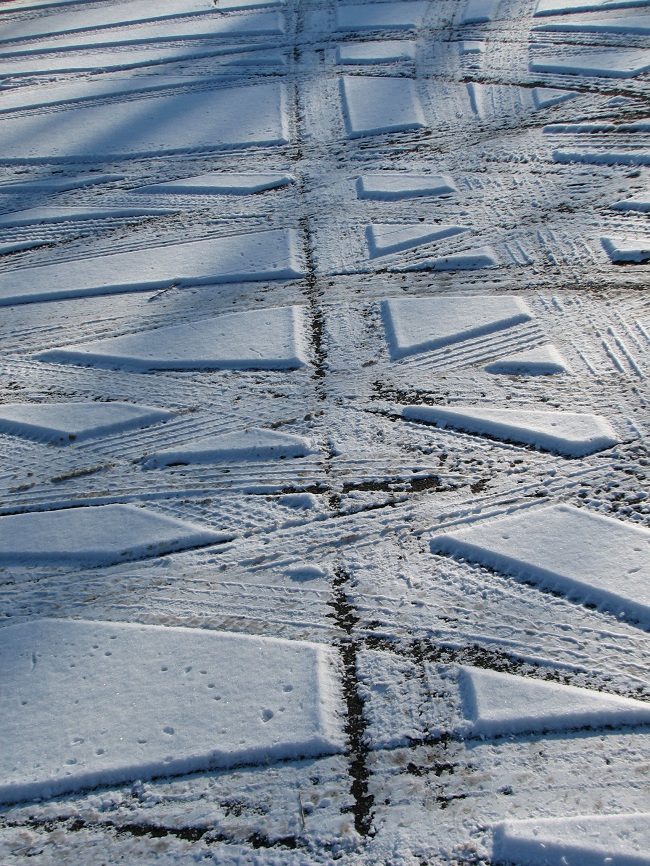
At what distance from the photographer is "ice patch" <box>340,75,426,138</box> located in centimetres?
434

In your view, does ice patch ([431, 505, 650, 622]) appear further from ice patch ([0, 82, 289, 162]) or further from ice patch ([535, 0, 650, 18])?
ice patch ([535, 0, 650, 18])

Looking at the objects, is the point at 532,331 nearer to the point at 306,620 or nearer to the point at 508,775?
the point at 306,620

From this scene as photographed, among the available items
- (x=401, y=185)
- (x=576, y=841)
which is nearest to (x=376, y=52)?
(x=401, y=185)

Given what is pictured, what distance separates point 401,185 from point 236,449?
1.94 metres

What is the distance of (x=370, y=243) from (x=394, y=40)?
2.58 metres

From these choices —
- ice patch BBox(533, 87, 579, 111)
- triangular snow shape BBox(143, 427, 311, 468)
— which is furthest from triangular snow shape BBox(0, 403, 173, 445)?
ice patch BBox(533, 87, 579, 111)

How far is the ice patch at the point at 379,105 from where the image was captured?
4336mm

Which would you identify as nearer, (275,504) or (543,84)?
(275,504)

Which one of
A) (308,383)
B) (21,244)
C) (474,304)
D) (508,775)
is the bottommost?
(508,775)

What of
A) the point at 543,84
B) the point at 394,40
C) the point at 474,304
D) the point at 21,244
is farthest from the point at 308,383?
the point at 394,40

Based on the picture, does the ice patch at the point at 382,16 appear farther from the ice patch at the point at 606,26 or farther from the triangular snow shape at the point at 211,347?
the triangular snow shape at the point at 211,347

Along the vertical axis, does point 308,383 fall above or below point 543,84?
below

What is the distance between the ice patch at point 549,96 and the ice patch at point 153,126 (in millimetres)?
1472

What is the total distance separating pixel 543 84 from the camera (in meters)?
4.60
